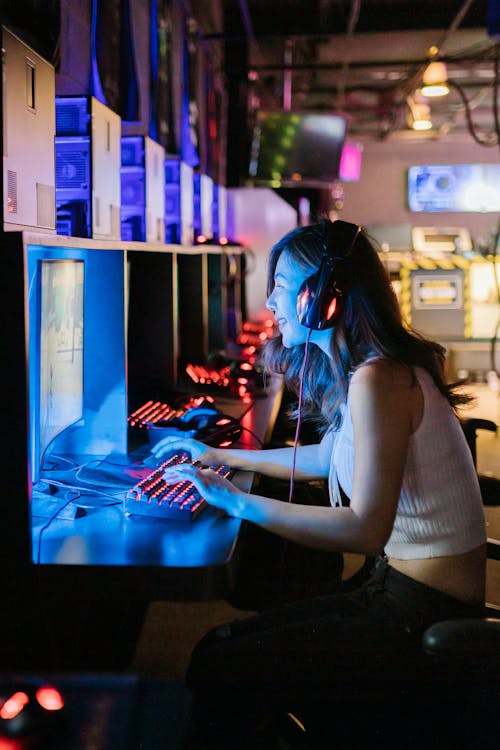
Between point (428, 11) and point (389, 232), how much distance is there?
3147 millimetres

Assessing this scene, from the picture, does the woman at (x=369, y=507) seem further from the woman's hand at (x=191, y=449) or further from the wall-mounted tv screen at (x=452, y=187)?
the wall-mounted tv screen at (x=452, y=187)

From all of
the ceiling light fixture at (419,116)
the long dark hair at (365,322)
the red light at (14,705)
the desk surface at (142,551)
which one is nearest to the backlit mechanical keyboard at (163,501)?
the desk surface at (142,551)

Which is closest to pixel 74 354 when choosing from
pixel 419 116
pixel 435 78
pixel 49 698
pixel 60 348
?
pixel 60 348

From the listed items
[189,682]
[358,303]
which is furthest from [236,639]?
[358,303]

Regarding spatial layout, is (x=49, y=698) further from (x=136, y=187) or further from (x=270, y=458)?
(x=136, y=187)

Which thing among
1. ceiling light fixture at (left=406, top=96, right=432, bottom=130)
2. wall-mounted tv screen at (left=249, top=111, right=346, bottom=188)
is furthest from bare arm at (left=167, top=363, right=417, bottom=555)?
ceiling light fixture at (left=406, top=96, right=432, bottom=130)

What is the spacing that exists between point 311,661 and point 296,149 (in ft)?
18.8

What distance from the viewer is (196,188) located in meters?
4.39

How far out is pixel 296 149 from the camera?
662cm

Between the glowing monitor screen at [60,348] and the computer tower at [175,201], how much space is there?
1.89m

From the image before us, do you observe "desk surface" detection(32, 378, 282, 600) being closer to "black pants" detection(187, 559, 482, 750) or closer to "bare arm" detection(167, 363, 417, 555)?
"bare arm" detection(167, 363, 417, 555)

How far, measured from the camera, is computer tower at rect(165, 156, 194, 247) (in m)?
3.75

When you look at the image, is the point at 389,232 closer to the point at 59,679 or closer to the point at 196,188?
the point at 196,188

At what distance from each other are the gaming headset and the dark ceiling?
2855 mm
